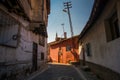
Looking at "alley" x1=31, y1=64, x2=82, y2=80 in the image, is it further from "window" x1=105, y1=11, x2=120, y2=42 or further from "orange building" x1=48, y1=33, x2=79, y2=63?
"orange building" x1=48, y1=33, x2=79, y2=63

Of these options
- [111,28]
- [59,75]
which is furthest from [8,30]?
[111,28]

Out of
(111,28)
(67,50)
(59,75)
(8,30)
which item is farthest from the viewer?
(67,50)

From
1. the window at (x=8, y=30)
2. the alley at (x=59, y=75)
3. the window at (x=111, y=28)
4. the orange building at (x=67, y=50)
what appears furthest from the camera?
the orange building at (x=67, y=50)

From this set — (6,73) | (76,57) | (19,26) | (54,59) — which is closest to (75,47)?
(76,57)

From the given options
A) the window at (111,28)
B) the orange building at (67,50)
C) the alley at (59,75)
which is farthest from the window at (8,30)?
the orange building at (67,50)

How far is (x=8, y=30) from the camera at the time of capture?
6539mm

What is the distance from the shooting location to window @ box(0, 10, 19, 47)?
19.3ft

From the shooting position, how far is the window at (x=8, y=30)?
588 cm

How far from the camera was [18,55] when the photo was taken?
711 cm

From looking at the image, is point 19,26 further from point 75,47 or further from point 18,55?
point 75,47

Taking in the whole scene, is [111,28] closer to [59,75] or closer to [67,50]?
[59,75]

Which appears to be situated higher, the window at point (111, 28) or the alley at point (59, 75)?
the window at point (111, 28)

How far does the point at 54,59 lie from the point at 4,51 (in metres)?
21.4

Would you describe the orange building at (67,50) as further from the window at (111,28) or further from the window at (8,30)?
the window at (111,28)
